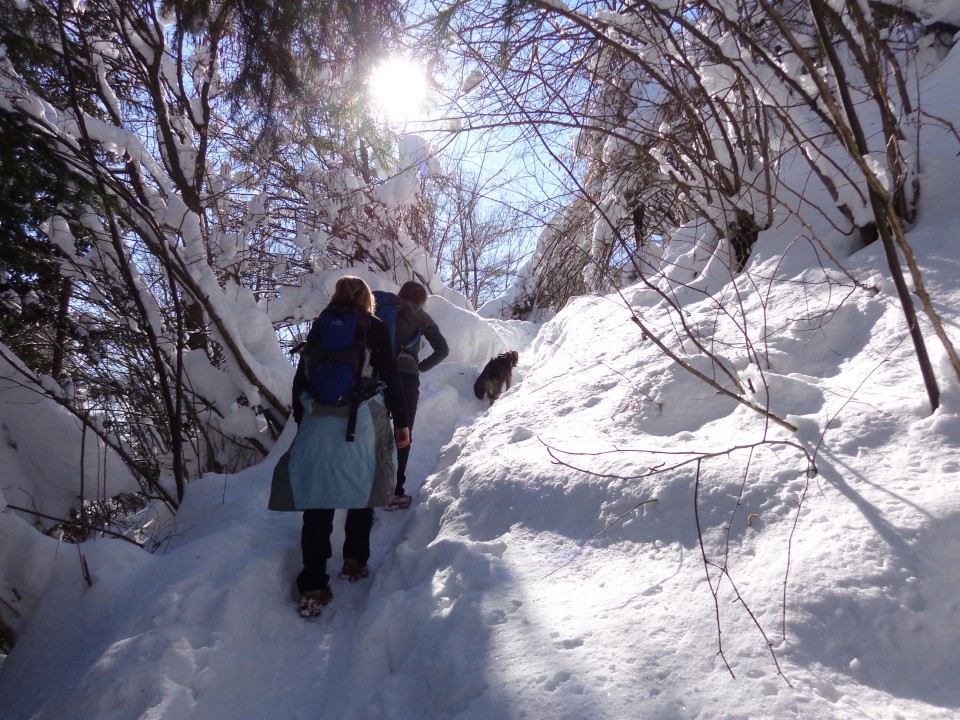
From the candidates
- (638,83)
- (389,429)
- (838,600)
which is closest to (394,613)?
(389,429)

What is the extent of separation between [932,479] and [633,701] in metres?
1.26

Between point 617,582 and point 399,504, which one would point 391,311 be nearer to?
point 399,504

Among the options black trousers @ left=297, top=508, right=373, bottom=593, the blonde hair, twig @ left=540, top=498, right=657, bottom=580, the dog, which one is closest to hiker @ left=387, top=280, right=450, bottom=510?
the blonde hair

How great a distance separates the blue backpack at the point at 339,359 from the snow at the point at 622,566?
900mm

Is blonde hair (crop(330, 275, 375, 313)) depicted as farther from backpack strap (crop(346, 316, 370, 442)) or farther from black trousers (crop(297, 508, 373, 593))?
black trousers (crop(297, 508, 373, 593))

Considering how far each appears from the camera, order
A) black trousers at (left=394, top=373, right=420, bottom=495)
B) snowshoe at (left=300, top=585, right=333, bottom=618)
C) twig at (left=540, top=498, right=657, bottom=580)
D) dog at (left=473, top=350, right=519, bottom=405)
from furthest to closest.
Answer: dog at (left=473, top=350, right=519, bottom=405) < black trousers at (left=394, top=373, right=420, bottom=495) < snowshoe at (left=300, top=585, right=333, bottom=618) < twig at (left=540, top=498, right=657, bottom=580)

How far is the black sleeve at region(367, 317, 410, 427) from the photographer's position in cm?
311

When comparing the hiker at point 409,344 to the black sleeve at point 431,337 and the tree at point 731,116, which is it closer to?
the black sleeve at point 431,337

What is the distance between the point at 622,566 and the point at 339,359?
1.62 meters

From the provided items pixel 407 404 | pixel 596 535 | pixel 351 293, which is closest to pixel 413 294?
pixel 407 404

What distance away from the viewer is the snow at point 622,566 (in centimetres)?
174

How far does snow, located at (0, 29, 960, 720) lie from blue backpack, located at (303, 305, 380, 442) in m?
0.90

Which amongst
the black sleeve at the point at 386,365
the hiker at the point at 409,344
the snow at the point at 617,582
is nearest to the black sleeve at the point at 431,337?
the hiker at the point at 409,344

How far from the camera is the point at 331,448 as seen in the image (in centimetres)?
297
